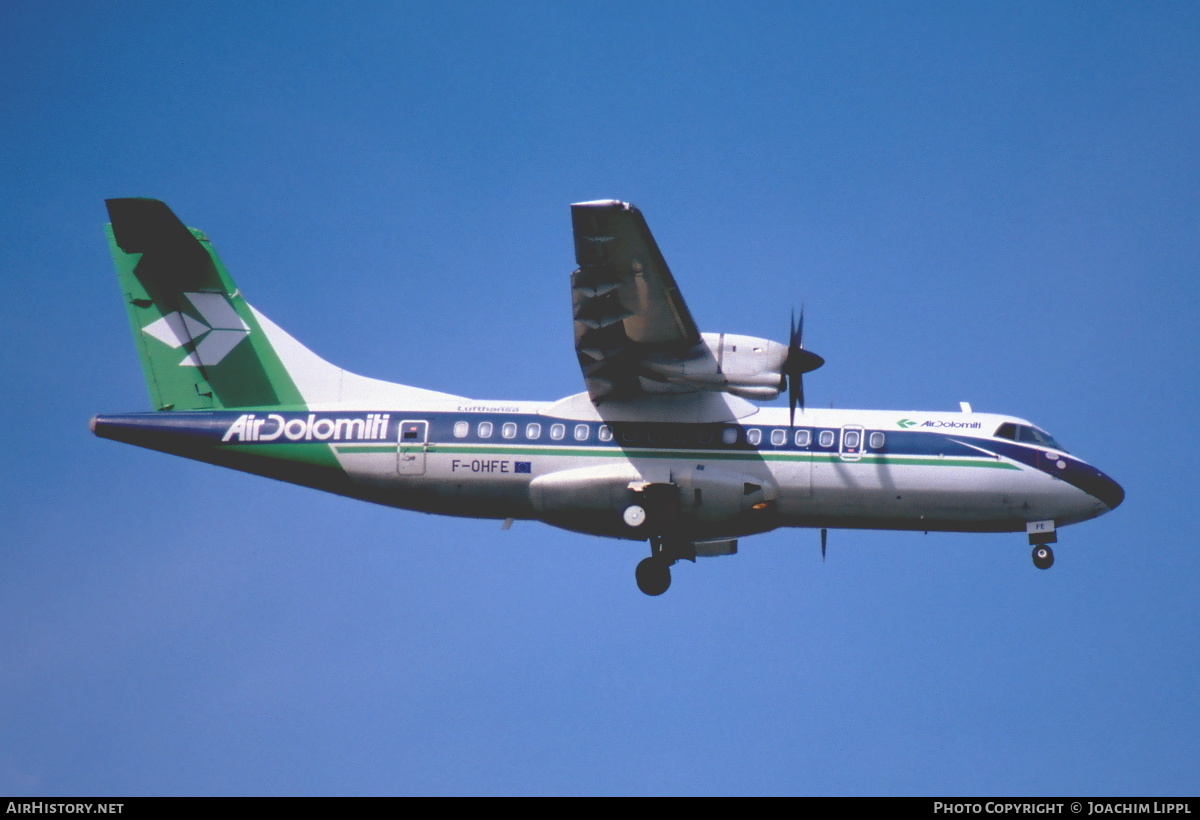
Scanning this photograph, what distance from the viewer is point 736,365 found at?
22.7 m

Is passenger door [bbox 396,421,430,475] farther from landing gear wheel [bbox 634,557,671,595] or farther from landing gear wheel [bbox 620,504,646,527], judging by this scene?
landing gear wheel [bbox 634,557,671,595]

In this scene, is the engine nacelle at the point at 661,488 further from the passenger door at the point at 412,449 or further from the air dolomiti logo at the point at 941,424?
the air dolomiti logo at the point at 941,424

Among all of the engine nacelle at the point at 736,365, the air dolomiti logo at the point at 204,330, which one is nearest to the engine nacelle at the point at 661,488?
the engine nacelle at the point at 736,365

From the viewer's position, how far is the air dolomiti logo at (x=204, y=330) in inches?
1003

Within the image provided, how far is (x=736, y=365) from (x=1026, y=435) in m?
6.18

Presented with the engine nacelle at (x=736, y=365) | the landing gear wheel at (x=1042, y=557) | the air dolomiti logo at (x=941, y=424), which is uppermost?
the engine nacelle at (x=736, y=365)

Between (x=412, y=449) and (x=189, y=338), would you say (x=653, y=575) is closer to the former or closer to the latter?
(x=412, y=449)

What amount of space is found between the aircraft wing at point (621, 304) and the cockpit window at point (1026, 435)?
21.2ft

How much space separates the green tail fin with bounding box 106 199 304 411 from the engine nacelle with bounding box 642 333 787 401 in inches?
318

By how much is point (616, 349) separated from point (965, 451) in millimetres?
6967

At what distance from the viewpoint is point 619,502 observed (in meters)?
23.9

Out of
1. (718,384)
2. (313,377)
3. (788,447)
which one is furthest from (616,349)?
(313,377)
